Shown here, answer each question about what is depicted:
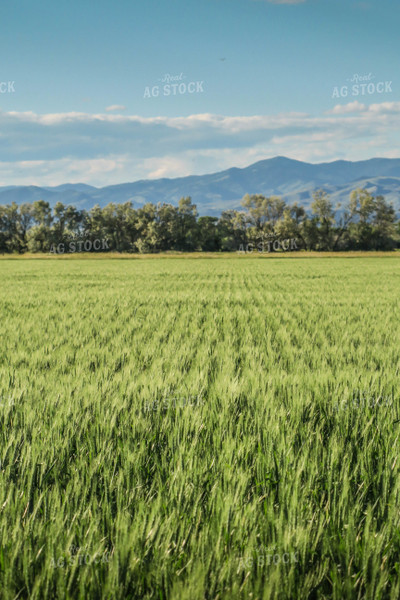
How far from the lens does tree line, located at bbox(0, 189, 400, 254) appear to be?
3971 inches

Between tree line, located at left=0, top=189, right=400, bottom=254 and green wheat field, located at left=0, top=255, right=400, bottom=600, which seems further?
tree line, located at left=0, top=189, right=400, bottom=254

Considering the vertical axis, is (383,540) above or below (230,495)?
below

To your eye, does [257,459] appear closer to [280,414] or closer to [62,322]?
[280,414]

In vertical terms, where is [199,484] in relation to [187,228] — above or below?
below

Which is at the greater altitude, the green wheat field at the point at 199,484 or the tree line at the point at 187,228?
the tree line at the point at 187,228

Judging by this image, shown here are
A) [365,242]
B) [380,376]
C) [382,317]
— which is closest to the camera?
[380,376]

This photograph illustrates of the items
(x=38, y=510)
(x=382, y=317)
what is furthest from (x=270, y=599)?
(x=382, y=317)

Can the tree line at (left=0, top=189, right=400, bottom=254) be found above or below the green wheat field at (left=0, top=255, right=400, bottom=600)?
above

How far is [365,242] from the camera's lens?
102 m

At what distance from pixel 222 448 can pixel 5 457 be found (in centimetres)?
148

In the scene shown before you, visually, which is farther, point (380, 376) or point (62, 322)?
point (62, 322)

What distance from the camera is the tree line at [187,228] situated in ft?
331

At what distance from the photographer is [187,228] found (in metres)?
106

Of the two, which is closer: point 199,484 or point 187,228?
point 199,484
